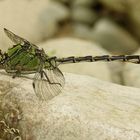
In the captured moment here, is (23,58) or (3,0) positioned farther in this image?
(3,0)

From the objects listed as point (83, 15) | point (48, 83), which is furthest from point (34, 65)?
point (83, 15)

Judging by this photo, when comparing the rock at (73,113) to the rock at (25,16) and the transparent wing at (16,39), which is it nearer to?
the transparent wing at (16,39)

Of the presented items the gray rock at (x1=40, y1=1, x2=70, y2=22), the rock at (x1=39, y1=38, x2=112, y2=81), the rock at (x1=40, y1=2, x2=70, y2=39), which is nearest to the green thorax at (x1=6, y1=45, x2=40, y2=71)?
the rock at (x1=39, y1=38, x2=112, y2=81)

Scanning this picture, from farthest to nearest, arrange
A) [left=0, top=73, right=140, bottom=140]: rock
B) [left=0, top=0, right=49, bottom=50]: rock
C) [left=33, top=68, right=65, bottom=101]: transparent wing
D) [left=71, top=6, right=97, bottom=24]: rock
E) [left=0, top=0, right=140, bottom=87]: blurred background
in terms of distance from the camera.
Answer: [left=71, top=6, right=97, bottom=24]: rock
[left=0, top=0, right=140, bottom=87]: blurred background
[left=0, top=0, right=49, bottom=50]: rock
[left=33, top=68, right=65, bottom=101]: transparent wing
[left=0, top=73, right=140, bottom=140]: rock

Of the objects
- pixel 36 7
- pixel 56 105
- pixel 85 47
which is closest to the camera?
pixel 56 105

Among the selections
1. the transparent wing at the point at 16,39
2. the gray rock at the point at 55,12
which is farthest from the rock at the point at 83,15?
the transparent wing at the point at 16,39

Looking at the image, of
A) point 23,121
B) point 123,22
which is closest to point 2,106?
point 23,121

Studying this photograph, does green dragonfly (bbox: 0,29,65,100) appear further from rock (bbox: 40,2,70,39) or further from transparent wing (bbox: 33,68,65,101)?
rock (bbox: 40,2,70,39)

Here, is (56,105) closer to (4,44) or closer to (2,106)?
(2,106)

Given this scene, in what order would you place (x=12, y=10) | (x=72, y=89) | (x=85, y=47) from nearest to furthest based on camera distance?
(x=72, y=89) < (x=85, y=47) < (x=12, y=10)
